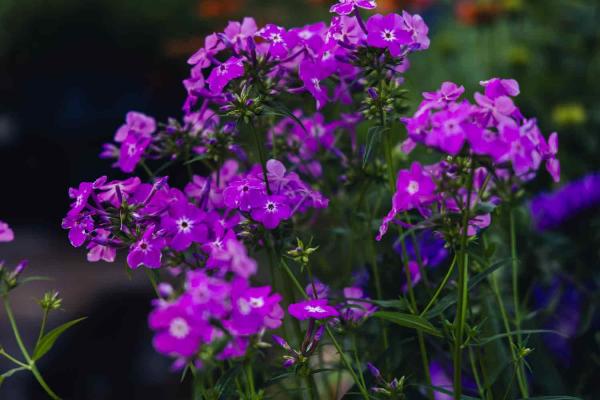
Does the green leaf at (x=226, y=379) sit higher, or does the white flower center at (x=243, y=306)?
the white flower center at (x=243, y=306)

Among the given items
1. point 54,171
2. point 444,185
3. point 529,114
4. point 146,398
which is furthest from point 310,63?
point 54,171

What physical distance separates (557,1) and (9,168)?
2127mm

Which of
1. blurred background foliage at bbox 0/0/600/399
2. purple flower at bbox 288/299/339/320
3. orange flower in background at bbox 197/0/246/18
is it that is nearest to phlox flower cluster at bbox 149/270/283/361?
purple flower at bbox 288/299/339/320

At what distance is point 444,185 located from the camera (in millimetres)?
770

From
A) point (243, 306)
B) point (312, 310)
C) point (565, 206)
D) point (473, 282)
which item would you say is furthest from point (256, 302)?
point (565, 206)

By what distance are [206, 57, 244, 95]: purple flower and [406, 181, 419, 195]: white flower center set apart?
0.22 m

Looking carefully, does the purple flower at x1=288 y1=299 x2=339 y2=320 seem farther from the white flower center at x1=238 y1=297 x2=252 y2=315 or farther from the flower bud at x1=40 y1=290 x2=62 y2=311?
the flower bud at x1=40 y1=290 x2=62 y2=311

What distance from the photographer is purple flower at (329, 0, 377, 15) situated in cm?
89

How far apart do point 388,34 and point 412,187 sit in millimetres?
181

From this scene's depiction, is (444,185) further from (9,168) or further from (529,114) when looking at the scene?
(9,168)

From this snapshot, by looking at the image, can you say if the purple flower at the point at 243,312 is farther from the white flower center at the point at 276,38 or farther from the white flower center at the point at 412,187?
the white flower center at the point at 276,38

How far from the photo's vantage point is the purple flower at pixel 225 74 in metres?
0.87

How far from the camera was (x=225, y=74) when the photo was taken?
874 millimetres

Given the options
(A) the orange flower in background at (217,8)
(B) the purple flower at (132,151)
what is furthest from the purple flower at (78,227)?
(A) the orange flower in background at (217,8)
